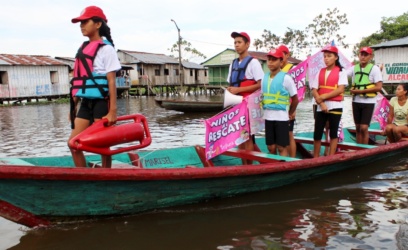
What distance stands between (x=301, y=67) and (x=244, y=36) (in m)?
1.50

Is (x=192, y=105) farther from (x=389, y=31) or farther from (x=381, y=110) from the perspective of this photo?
(x=389, y=31)

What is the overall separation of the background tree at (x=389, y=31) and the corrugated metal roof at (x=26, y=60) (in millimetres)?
30482

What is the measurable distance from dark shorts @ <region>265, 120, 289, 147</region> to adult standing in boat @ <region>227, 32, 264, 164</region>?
0.53 metres

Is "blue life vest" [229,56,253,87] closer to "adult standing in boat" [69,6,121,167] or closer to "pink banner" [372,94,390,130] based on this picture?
"adult standing in boat" [69,6,121,167]

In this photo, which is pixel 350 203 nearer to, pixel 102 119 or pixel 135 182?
pixel 135 182

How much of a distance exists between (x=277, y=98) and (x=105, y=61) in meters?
2.30

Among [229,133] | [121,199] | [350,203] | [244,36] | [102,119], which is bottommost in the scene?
[350,203]

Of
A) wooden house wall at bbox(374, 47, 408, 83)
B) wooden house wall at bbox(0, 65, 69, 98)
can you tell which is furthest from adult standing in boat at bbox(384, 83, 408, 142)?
wooden house wall at bbox(0, 65, 69, 98)

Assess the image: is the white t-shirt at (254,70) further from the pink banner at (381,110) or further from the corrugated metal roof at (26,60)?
the corrugated metal roof at (26,60)

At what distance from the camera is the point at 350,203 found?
465 cm

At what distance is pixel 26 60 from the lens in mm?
28875

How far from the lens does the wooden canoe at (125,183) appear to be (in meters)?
3.37

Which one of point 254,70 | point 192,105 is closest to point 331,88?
point 254,70

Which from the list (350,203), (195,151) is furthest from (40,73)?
(350,203)
